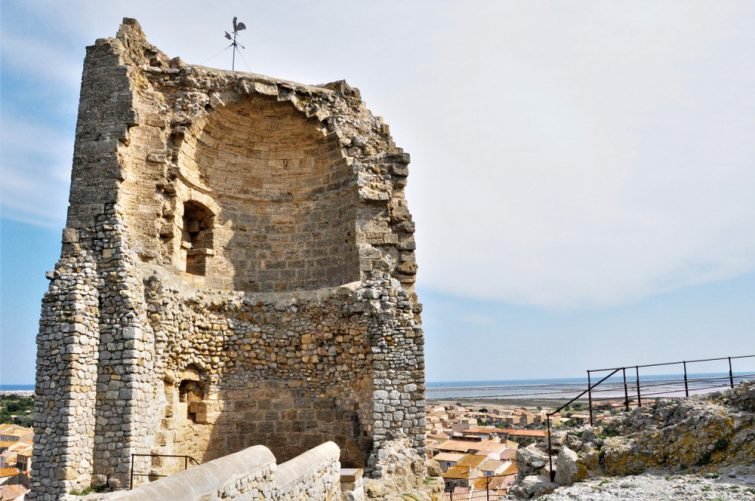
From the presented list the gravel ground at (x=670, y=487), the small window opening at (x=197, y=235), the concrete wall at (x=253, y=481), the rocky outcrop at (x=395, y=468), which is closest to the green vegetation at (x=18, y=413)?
the small window opening at (x=197, y=235)

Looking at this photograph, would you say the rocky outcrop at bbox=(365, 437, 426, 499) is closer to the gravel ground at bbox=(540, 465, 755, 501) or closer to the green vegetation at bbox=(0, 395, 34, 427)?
the gravel ground at bbox=(540, 465, 755, 501)

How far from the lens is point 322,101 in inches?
623

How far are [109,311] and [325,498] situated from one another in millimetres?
5263

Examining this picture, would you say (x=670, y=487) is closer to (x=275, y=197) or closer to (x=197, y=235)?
(x=275, y=197)

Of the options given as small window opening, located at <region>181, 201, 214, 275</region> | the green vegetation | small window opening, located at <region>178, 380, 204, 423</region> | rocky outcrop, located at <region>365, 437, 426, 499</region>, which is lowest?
the green vegetation

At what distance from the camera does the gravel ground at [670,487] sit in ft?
24.3

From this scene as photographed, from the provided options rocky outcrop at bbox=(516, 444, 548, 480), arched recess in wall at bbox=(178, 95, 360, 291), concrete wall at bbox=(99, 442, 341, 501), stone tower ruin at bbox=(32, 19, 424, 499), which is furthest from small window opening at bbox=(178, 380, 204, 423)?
rocky outcrop at bbox=(516, 444, 548, 480)

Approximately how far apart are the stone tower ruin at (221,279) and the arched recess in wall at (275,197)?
4 centimetres

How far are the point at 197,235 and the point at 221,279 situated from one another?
48.3 inches

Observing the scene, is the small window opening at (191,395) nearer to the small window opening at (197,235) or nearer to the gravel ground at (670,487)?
the small window opening at (197,235)

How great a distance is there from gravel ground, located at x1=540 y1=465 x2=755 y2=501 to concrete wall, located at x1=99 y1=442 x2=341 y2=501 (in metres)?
3.18

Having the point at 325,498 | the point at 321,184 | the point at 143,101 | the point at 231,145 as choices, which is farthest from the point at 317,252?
the point at 325,498

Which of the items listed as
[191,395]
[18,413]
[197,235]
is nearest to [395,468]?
[191,395]

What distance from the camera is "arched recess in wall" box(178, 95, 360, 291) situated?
15453 mm
